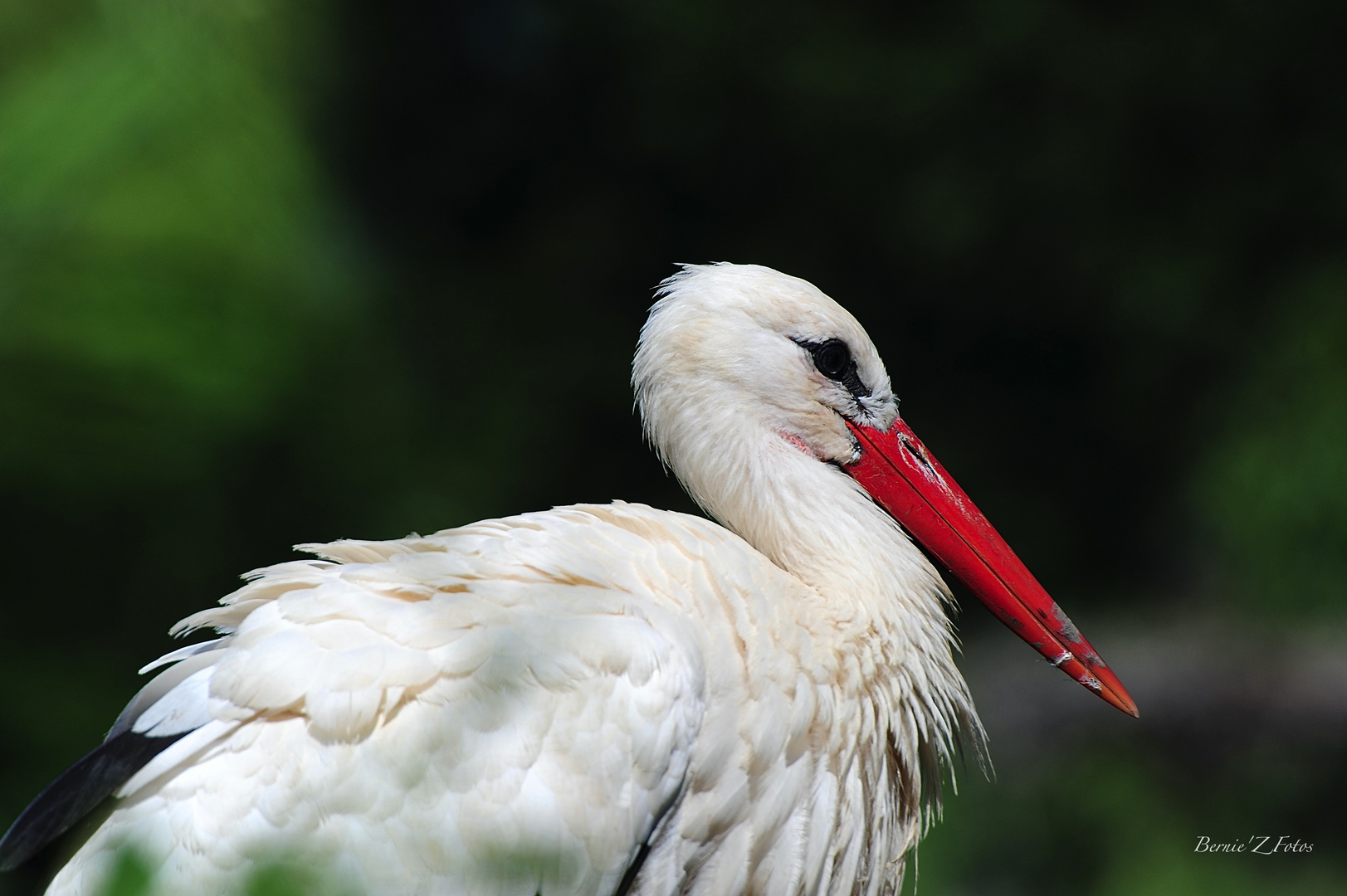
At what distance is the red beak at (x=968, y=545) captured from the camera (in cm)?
171

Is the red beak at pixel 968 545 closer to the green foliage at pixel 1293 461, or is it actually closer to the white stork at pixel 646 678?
the white stork at pixel 646 678

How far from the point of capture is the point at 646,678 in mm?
1280

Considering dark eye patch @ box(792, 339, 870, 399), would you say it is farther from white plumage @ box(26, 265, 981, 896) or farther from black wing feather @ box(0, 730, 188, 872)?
black wing feather @ box(0, 730, 188, 872)

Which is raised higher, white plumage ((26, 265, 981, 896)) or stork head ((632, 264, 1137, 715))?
stork head ((632, 264, 1137, 715))

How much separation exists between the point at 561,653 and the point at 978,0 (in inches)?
119

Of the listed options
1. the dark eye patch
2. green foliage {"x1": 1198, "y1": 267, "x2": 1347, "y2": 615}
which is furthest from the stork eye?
green foliage {"x1": 1198, "y1": 267, "x2": 1347, "y2": 615}

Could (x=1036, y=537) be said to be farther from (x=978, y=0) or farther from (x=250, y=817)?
(x=250, y=817)

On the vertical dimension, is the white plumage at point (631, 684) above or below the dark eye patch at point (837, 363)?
below

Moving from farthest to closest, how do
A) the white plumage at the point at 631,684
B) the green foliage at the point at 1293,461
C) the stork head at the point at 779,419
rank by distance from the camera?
the green foliage at the point at 1293,461 < the stork head at the point at 779,419 < the white plumage at the point at 631,684

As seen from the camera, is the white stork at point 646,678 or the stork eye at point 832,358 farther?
the stork eye at point 832,358

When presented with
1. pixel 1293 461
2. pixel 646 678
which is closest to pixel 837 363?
pixel 646 678

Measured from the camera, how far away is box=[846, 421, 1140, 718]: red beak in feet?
5.61

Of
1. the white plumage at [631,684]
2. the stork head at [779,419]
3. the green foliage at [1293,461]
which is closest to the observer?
the white plumage at [631,684]

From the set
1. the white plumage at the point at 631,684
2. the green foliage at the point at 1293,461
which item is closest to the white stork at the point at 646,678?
the white plumage at the point at 631,684
